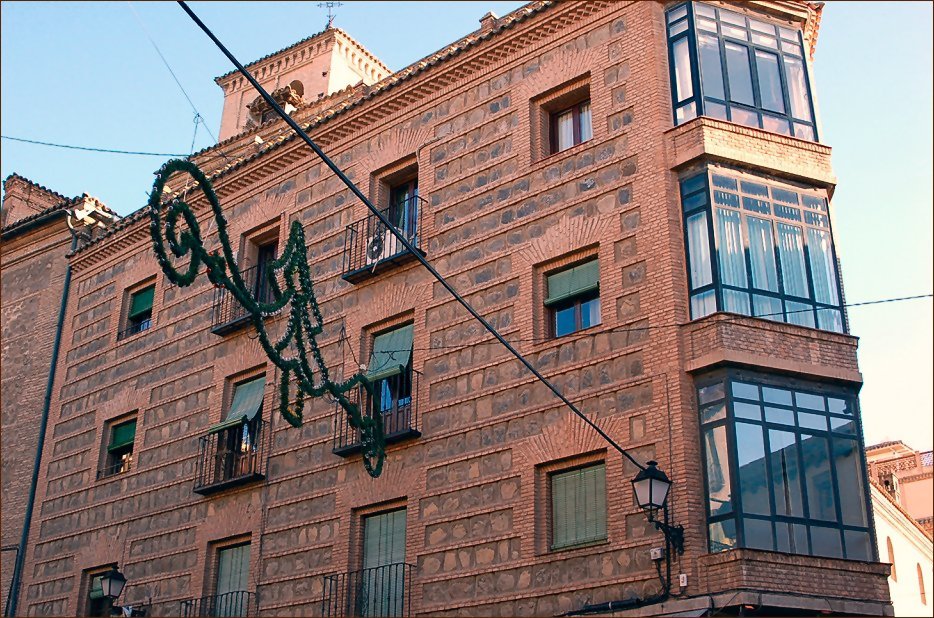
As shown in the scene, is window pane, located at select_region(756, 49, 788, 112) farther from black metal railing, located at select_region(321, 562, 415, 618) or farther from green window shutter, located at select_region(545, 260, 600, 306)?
black metal railing, located at select_region(321, 562, 415, 618)

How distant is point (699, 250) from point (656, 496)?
3.48 metres

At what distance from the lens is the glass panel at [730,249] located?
14.5 metres

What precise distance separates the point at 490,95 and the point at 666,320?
5.49m

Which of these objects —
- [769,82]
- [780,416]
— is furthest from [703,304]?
[769,82]

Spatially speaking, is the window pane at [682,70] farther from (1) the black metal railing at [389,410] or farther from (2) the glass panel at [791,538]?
(2) the glass panel at [791,538]

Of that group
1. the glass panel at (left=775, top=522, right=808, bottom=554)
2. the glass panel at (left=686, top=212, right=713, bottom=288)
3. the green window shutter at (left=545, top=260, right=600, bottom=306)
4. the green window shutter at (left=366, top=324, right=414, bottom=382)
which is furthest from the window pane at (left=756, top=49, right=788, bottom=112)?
the green window shutter at (left=366, top=324, right=414, bottom=382)

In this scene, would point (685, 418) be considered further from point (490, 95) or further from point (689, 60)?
point (490, 95)

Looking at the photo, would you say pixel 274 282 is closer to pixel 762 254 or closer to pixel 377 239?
pixel 377 239

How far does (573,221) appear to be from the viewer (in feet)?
52.2

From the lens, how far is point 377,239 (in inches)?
730

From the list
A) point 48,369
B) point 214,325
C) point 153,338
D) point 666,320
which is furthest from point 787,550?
point 48,369

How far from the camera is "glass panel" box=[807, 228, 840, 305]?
15.0 meters

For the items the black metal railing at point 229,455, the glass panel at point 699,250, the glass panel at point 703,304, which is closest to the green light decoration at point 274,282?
the black metal railing at point 229,455

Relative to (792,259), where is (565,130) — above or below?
above
